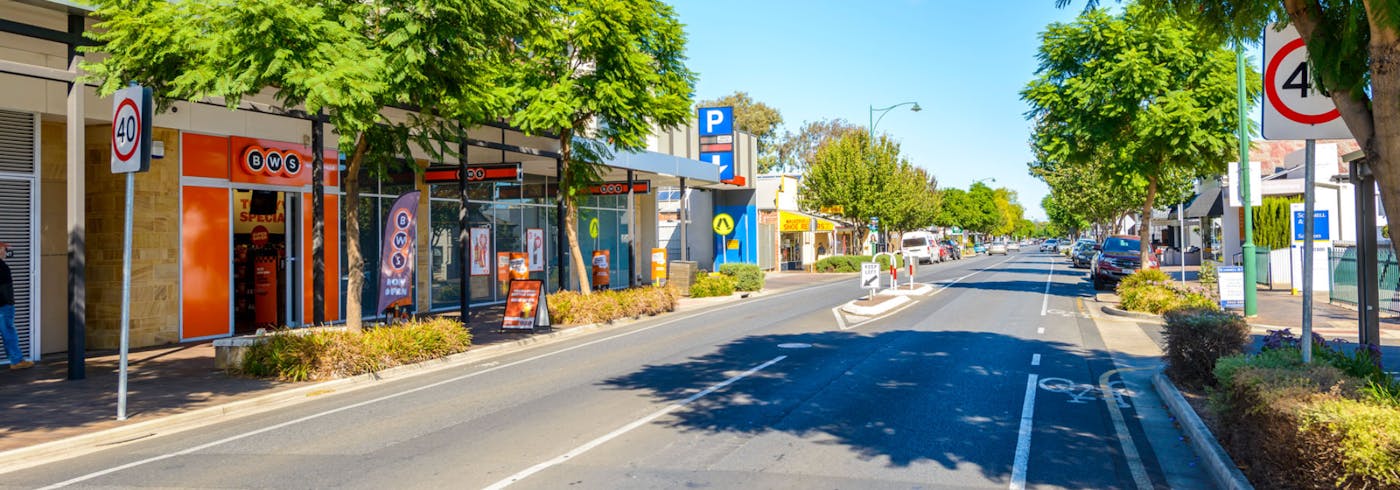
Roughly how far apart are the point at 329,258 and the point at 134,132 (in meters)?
9.76

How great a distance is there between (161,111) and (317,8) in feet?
11.1

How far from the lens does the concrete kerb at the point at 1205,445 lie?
20.0 feet

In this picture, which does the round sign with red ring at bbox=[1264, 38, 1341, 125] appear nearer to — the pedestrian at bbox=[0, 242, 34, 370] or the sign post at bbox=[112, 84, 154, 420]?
the sign post at bbox=[112, 84, 154, 420]

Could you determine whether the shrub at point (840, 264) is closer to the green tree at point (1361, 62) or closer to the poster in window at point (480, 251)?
the poster in window at point (480, 251)

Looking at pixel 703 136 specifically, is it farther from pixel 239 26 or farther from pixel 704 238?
pixel 239 26

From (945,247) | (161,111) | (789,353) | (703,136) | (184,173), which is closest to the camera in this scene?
(161,111)

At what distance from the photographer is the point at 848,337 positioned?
626 inches

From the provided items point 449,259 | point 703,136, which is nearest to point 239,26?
point 449,259

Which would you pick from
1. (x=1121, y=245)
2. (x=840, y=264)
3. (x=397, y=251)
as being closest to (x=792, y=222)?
(x=840, y=264)

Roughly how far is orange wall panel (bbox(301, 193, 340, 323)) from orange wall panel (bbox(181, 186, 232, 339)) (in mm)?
1748

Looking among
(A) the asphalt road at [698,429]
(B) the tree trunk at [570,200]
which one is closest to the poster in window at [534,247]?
(B) the tree trunk at [570,200]

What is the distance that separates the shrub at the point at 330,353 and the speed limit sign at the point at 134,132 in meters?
3.36

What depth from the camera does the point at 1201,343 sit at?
9.83 metres

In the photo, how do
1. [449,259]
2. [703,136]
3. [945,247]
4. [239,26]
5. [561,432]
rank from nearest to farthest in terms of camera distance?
[561,432] < [239,26] < [449,259] < [703,136] < [945,247]
